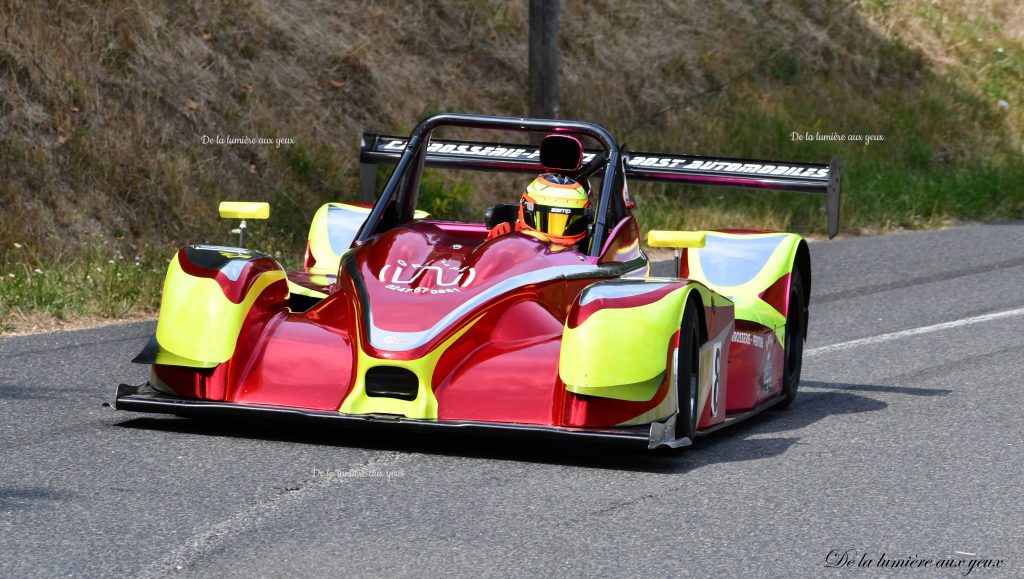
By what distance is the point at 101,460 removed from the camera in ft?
19.8

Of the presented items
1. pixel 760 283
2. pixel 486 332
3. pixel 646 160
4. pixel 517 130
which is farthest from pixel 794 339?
pixel 486 332

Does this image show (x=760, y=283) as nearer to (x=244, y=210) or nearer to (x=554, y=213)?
(x=554, y=213)

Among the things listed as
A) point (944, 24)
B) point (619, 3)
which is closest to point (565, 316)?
point (619, 3)

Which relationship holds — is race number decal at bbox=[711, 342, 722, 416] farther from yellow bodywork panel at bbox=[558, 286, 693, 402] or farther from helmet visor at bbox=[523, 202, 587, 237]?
helmet visor at bbox=[523, 202, 587, 237]

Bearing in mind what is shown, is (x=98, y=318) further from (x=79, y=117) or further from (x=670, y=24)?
(x=670, y=24)

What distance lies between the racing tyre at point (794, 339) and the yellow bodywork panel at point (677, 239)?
1.10 metres

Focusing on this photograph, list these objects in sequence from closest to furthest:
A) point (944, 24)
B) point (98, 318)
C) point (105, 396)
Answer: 1. point (105, 396)
2. point (98, 318)
3. point (944, 24)

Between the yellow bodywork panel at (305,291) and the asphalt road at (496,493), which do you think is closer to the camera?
the asphalt road at (496,493)

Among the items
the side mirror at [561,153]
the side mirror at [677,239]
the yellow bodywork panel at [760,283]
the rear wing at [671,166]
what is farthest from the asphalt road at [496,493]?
the side mirror at [561,153]

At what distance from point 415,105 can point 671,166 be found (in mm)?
9224

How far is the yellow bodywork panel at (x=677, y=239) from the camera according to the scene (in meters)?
7.11

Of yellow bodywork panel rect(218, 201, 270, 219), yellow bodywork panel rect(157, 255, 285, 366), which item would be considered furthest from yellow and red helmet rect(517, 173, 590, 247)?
yellow bodywork panel rect(157, 255, 285, 366)

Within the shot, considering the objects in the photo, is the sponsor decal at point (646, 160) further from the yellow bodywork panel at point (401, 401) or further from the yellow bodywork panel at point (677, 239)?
the yellow bodywork panel at point (401, 401)

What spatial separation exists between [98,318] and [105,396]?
110 inches
